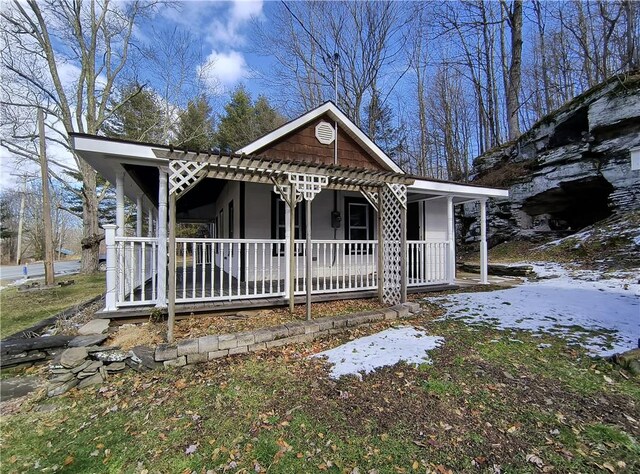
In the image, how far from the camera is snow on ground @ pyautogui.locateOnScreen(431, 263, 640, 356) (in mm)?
4613

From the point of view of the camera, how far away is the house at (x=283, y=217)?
190 inches

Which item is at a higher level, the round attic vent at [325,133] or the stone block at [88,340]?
the round attic vent at [325,133]

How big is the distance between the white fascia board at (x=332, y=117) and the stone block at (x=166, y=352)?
4.43 meters

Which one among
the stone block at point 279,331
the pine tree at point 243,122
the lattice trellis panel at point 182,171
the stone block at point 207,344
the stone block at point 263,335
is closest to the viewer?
the stone block at point 207,344

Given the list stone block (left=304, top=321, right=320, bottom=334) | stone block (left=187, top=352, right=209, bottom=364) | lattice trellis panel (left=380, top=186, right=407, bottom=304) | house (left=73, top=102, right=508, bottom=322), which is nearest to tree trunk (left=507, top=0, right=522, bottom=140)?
house (left=73, top=102, right=508, bottom=322)

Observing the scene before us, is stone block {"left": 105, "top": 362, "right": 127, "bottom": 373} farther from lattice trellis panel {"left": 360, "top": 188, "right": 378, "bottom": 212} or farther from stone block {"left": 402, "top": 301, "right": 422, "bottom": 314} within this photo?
lattice trellis panel {"left": 360, "top": 188, "right": 378, "bottom": 212}

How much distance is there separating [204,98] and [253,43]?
6152 millimetres

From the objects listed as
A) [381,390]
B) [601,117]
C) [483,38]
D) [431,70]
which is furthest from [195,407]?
[483,38]

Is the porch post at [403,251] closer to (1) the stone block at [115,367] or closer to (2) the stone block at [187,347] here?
(2) the stone block at [187,347]

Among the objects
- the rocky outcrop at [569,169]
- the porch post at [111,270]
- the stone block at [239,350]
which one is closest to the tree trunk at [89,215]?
the porch post at [111,270]

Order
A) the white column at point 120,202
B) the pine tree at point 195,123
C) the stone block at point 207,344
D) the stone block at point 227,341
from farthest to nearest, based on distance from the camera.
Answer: the pine tree at point 195,123 < the white column at point 120,202 < the stone block at point 227,341 < the stone block at point 207,344

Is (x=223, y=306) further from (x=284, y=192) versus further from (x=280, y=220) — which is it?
(x=280, y=220)

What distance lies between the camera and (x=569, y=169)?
525 inches

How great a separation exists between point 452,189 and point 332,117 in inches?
151
